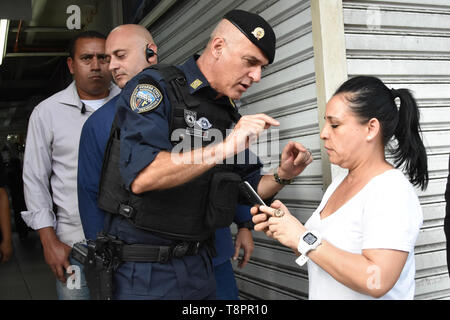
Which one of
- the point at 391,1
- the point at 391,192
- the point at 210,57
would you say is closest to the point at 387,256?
the point at 391,192

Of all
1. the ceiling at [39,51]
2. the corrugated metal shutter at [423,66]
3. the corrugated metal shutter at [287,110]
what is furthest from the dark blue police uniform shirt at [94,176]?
the ceiling at [39,51]

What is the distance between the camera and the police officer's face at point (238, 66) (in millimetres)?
1891

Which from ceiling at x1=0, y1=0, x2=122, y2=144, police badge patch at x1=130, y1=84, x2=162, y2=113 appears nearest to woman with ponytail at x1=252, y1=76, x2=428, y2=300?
police badge patch at x1=130, y1=84, x2=162, y2=113

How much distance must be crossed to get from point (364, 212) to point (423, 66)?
5.06ft

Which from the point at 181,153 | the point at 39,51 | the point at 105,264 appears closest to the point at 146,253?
the point at 105,264

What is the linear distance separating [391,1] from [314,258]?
1.79m

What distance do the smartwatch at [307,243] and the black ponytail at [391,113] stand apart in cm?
46

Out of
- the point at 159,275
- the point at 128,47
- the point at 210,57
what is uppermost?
the point at 128,47

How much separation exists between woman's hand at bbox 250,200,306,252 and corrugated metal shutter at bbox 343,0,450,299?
3.87ft

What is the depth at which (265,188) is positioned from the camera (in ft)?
7.41

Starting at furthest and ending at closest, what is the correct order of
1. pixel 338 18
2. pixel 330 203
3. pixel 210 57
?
1. pixel 338 18
2. pixel 210 57
3. pixel 330 203

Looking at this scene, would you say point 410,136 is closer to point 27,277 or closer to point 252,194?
point 252,194

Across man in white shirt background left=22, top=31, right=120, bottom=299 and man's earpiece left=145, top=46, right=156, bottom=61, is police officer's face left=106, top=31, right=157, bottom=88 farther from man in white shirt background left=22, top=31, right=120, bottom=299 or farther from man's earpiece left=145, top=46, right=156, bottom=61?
man in white shirt background left=22, top=31, right=120, bottom=299
